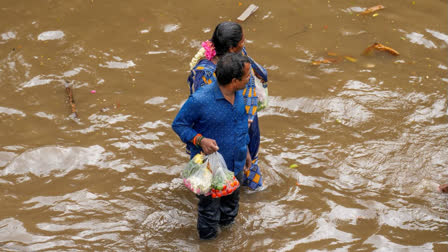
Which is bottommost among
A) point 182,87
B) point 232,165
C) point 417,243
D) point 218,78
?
point 417,243

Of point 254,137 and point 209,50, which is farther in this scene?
point 254,137

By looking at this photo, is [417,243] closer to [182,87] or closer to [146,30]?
[182,87]

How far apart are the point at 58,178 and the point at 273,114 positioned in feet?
8.04

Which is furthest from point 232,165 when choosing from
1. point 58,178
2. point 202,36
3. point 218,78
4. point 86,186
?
point 202,36

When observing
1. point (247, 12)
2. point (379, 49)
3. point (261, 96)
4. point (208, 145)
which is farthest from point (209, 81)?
point (247, 12)

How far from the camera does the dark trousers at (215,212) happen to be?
364cm

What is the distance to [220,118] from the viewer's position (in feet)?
11.0

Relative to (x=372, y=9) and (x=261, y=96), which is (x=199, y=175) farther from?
(x=372, y=9)

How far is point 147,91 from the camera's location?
5770 mm

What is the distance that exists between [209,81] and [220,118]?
39 centimetres

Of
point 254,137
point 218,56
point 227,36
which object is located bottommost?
point 254,137

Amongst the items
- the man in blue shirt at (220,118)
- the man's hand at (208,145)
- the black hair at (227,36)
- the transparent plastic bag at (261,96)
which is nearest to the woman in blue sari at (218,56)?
the black hair at (227,36)

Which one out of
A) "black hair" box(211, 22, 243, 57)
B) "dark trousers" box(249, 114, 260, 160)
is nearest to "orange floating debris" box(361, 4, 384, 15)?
"dark trousers" box(249, 114, 260, 160)

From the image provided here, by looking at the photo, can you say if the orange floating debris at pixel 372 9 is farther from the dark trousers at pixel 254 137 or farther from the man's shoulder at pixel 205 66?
the man's shoulder at pixel 205 66
